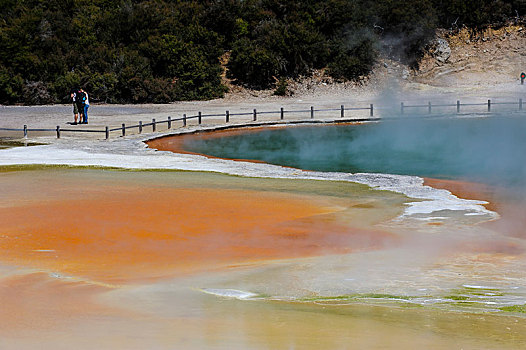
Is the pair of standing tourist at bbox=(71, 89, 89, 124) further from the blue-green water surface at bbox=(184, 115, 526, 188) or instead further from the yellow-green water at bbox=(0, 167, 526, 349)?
the yellow-green water at bbox=(0, 167, 526, 349)

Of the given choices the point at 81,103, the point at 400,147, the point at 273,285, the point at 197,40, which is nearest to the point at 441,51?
the point at 197,40

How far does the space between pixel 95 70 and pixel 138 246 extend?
141ft

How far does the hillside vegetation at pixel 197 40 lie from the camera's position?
52.5m

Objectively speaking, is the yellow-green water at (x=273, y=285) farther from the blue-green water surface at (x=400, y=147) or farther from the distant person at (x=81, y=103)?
the distant person at (x=81, y=103)

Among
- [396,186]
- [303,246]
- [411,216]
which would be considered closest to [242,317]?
[303,246]

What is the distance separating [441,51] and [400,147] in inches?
1253

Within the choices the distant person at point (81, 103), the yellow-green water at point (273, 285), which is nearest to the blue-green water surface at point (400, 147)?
the yellow-green water at point (273, 285)

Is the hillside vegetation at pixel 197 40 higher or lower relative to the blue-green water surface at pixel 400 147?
higher

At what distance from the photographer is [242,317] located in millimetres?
9227

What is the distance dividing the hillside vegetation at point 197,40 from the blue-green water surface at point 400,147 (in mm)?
16945

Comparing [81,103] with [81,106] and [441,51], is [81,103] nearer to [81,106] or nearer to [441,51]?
[81,106]

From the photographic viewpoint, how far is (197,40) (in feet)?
192

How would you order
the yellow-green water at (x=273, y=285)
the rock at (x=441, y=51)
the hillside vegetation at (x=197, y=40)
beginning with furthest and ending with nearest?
the rock at (x=441, y=51) → the hillside vegetation at (x=197, y=40) → the yellow-green water at (x=273, y=285)

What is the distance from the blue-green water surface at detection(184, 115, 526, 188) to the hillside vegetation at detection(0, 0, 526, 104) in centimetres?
1694
